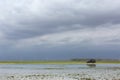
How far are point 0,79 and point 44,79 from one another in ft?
17.8

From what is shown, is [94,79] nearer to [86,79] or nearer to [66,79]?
[86,79]

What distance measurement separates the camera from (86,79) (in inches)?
1337

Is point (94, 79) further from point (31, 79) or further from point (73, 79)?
point (31, 79)

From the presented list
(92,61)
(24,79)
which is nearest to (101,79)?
(24,79)

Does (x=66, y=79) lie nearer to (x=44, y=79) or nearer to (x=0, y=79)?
(x=44, y=79)

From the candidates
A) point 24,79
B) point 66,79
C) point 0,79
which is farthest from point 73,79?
point 0,79

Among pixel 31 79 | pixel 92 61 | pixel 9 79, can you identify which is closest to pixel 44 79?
pixel 31 79

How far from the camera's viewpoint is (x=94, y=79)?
3362 cm

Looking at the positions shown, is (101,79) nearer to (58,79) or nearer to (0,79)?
(58,79)

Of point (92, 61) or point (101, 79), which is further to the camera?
point (92, 61)

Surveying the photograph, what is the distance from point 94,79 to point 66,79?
339 centimetres

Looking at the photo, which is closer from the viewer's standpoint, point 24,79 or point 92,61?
point 24,79

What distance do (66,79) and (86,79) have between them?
2445 millimetres

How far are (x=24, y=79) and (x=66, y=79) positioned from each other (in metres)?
5.24
